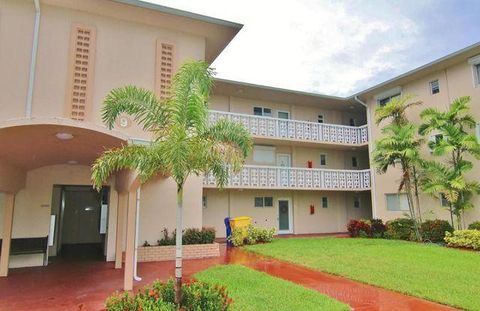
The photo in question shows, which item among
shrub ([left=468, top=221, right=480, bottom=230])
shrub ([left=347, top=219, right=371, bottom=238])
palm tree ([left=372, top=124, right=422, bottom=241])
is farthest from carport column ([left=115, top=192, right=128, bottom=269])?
shrub ([left=468, top=221, right=480, bottom=230])

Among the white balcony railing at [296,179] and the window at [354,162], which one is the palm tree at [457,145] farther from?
the window at [354,162]

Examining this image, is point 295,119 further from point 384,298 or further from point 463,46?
point 384,298

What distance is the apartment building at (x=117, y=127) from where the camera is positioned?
950 centimetres

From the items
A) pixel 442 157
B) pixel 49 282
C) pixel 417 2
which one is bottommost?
pixel 49 282

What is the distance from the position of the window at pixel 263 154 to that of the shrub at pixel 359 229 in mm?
5824

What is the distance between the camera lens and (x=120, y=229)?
11.6 m

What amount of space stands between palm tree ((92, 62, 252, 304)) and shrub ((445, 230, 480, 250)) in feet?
37.6

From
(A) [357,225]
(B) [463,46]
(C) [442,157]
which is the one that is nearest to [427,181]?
(C) [442,157]

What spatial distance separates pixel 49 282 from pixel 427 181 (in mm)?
15805

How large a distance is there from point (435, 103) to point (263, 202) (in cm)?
1053

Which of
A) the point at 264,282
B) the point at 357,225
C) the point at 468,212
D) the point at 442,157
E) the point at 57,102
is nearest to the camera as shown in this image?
the point at 264,282

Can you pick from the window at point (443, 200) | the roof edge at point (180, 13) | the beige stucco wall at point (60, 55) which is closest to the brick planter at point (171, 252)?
the beige stucco wall at point (60, 55)

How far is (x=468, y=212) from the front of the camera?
15445mm

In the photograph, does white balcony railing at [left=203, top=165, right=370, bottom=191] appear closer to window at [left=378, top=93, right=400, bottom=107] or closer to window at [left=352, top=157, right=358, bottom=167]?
window at [left=352, top=157, right=358, bottom=167]
